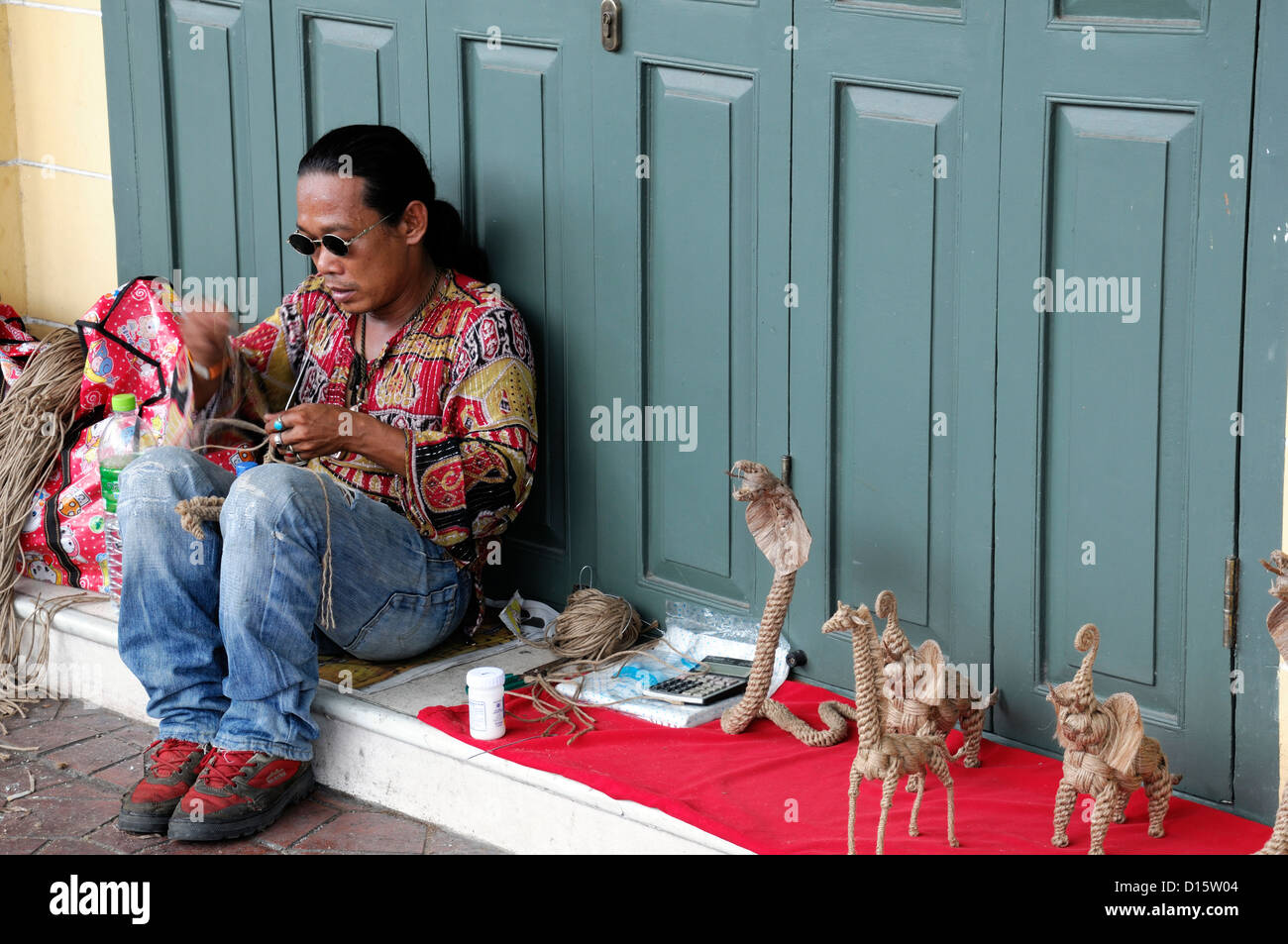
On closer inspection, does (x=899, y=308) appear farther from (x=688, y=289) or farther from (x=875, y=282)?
(x=688, y=289)

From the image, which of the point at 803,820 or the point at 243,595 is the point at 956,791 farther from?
the point at 243,595

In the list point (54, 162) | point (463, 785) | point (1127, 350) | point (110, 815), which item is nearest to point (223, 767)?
point (110, 815)

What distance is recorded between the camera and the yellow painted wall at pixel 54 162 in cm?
468

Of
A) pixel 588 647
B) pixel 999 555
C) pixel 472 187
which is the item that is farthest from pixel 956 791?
pixel 472 187

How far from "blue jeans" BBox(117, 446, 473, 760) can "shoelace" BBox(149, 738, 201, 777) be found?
19 mm

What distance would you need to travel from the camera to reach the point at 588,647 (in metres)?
3.48

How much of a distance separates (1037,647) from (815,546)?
539 mm

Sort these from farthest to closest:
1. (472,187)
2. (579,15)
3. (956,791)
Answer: (472,187) < (579,15) < (956,791)

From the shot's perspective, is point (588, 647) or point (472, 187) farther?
point (472, 187)

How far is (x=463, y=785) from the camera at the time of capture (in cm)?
310

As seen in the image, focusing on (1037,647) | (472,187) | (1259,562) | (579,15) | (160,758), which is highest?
(579,15)

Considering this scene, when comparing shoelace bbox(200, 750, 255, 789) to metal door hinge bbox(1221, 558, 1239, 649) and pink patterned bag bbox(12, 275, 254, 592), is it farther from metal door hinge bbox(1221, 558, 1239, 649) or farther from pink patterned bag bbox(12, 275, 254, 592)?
metal door hinge bbox(1221, 558, 1239, 649)

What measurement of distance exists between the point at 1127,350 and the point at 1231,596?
47 centimetres

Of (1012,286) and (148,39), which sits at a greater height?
(148,39)
